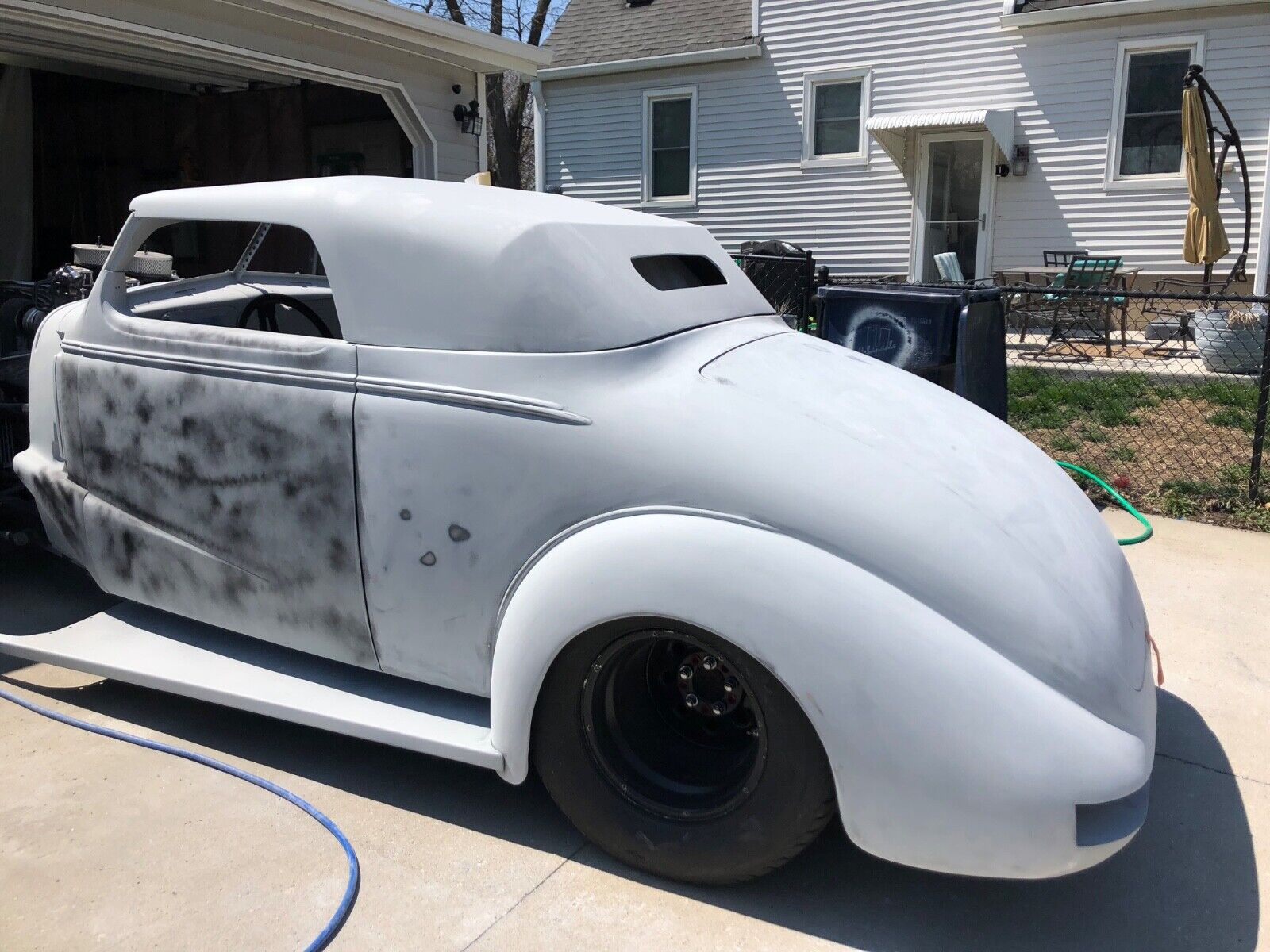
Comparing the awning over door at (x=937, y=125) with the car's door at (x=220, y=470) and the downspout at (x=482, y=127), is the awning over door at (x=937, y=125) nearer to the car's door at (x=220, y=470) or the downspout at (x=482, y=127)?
the downspout at (x=482, y=127)

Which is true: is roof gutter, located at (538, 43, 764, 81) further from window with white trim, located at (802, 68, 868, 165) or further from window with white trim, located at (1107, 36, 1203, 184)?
window with white trim, located at (1107, 36, 1203, 184)

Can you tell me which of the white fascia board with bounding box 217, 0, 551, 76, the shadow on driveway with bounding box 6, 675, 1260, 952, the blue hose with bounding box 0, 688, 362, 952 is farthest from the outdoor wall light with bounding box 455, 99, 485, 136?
Answer: the shadow on driveway with bounding box 6, 675, 1260, 952

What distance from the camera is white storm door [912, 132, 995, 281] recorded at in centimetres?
1383

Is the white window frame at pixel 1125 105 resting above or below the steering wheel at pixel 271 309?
above

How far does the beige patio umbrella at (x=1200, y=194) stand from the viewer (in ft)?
35.7

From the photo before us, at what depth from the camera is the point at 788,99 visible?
14828 millimetres

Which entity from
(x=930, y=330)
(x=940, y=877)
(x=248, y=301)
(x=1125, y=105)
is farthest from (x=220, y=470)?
Result: (x=1125, y=105)

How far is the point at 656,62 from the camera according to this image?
1534 cm

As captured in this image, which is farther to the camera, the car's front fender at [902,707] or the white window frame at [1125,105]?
the white window frame at [1125,105]

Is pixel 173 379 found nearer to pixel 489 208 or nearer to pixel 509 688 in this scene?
pixel 489 208

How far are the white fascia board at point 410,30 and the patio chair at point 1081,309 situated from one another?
18.7ft

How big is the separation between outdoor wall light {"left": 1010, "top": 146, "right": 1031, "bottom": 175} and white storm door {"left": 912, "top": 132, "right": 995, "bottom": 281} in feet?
1.72

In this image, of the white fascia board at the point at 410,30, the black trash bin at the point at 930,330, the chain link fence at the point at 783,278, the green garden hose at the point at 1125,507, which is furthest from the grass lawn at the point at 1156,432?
the white fascia board at the point at 410,30

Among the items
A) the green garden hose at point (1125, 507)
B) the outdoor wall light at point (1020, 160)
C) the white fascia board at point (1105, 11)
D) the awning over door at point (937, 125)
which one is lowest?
the green garden hose at point (1125, 507)
